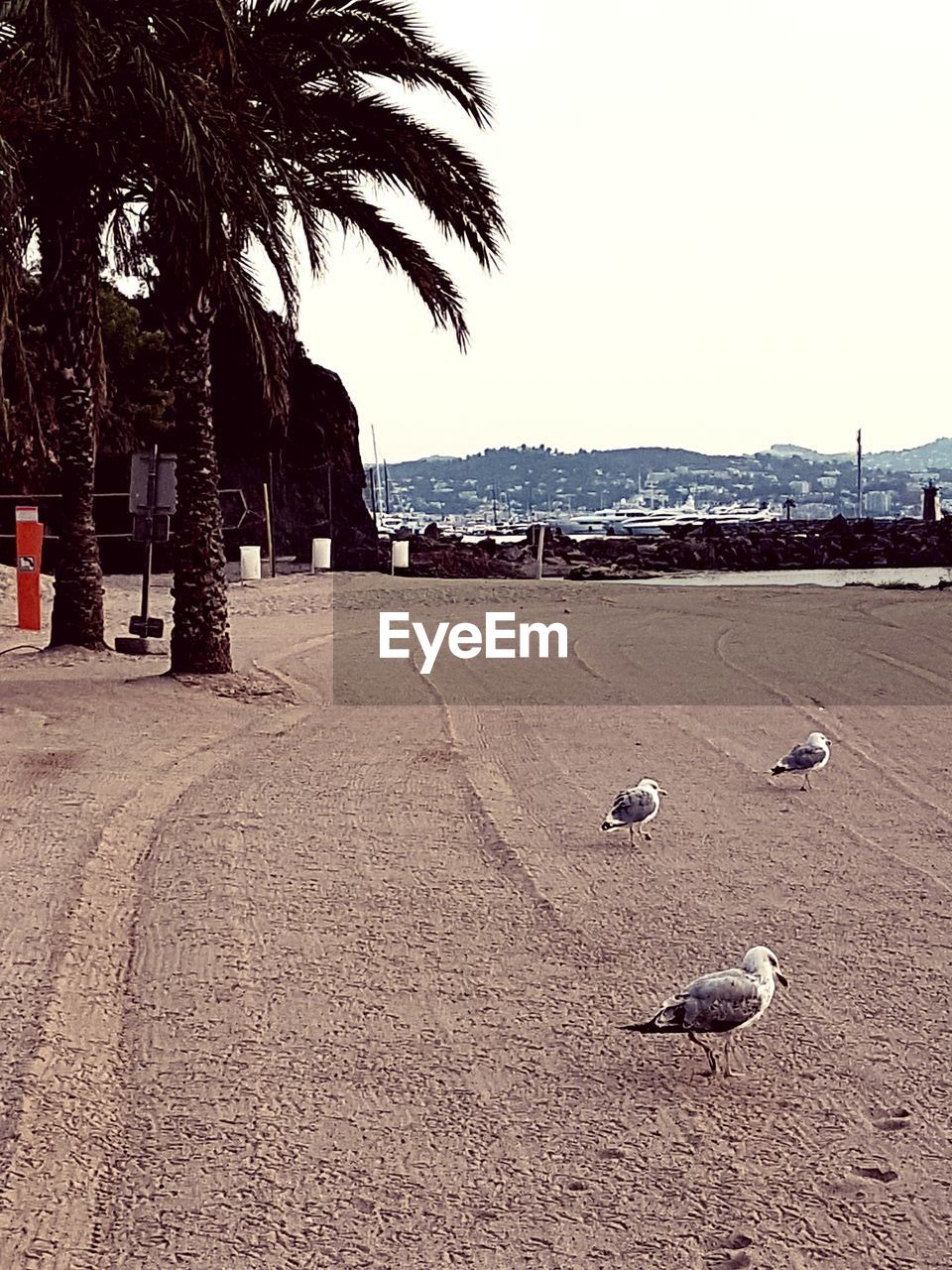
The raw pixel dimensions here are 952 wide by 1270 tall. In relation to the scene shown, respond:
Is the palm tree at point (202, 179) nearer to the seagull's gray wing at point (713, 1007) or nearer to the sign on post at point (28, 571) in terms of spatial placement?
the sign on post at point (28, 571)

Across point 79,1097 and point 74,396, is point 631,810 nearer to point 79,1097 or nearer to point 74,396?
point 79,1097

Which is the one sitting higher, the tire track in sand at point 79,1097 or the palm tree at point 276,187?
the palm tree at point 276,187

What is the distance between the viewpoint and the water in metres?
40.5

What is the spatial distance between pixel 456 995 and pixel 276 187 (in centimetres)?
1046

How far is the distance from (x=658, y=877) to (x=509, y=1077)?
2.96m

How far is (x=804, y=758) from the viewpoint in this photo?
403 inches

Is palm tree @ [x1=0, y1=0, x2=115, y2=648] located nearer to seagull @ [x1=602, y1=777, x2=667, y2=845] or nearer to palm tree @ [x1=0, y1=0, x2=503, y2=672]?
palm tree @ [x1=0, y1=0, x2=503, y2=672]

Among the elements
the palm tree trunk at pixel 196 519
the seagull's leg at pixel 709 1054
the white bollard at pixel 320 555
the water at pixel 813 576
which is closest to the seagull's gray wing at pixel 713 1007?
the seagull's leg at pixel 709 1054

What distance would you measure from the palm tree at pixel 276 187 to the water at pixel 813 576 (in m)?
23.3

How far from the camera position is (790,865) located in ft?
27.4

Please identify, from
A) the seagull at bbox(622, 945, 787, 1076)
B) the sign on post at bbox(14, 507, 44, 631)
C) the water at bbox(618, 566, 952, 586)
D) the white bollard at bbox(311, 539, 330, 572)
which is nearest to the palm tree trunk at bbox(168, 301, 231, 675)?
the sign on post at bbox(14, 507, 44, 631)

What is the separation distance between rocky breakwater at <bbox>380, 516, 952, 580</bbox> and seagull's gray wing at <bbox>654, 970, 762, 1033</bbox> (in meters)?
34.9

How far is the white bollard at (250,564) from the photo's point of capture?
105 ft

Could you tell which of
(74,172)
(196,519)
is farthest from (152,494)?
(74,172)
